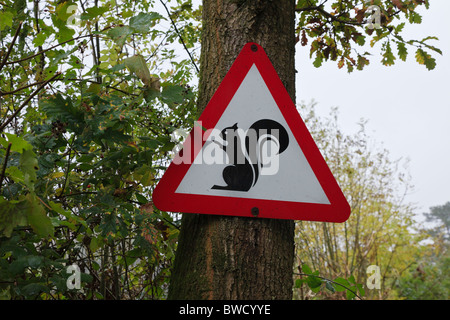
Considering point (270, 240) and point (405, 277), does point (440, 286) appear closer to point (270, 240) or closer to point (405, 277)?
point (405, 277)

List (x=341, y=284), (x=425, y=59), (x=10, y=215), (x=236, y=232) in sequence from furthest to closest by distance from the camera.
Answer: (x=425, y=59)
(x=341, y=284)
(x=236, y=232)
(x=10, y=215)

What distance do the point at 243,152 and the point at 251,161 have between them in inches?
1.8

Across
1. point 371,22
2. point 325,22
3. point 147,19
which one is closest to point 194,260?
point 147,19

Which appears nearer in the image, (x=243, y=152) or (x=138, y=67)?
(x=138, y=67)

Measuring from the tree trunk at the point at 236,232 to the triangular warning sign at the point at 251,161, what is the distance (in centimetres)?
5

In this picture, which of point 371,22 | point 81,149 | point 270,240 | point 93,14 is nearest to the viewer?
point 93,14

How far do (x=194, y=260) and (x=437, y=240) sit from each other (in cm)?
1298

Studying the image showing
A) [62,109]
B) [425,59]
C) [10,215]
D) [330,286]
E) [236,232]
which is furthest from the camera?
[425,59]

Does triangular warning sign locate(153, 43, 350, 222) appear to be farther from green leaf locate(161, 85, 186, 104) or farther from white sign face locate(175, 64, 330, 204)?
green leaf locate(161, 85, 186, 104)

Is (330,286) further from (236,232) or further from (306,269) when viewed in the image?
(236,232)

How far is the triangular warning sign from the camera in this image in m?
1.56

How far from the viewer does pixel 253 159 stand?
1.56 meters

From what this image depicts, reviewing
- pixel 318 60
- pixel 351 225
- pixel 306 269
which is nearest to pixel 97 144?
pixel 306 269

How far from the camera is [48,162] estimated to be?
157 cm
